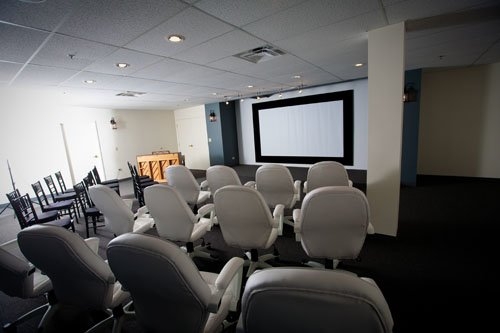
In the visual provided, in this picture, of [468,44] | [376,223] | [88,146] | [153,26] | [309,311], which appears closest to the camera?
[309,311]

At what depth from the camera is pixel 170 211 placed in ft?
6.98

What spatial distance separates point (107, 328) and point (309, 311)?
1941 millimetres

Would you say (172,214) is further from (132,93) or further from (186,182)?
(132,93)

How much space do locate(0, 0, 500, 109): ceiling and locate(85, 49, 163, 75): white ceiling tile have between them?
0.01 m

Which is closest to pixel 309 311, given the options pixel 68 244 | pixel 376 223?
pixel 68 244

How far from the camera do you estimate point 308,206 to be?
1660 millimetres

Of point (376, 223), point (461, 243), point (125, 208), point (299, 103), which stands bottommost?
point (461, 243)

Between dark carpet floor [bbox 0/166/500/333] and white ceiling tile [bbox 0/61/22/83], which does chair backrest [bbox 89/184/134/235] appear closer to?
dark carpet floor [bbox 0/166/500/333]

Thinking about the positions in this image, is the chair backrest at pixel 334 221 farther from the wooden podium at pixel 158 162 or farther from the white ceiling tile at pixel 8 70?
the wooden podium at pixel 158 162

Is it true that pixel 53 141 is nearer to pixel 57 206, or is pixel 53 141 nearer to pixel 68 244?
pixel 57 206

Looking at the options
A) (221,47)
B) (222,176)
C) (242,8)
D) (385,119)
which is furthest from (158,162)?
(385,119)

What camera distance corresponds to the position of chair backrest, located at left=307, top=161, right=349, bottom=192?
108 inches

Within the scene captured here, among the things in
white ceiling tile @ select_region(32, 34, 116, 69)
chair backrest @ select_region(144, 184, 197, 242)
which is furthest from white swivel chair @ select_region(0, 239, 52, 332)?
white ceiling tile @ select_region(32, 34, 116, 69)

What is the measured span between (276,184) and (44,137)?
22.7ft
